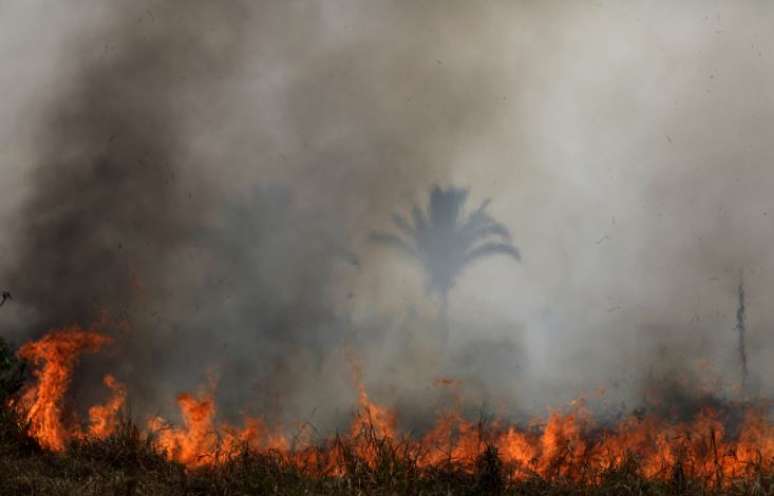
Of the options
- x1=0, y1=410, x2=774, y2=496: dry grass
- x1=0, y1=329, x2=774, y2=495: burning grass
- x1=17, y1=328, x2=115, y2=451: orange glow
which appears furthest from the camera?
x1=17, y1=328, x2=115, y2=451: orange glow

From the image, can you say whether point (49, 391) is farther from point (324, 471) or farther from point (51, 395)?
point (324, 471)

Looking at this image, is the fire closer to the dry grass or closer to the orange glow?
the orange glow

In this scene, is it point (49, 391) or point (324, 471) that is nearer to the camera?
point (324, 471)

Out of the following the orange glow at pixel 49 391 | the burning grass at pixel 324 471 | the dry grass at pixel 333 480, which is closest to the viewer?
the dry grass at pixel 333 480

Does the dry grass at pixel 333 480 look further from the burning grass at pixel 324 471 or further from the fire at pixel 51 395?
the fire at pixel 51 395

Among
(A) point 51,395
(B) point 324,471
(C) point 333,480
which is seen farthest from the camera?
(A) point 51,395

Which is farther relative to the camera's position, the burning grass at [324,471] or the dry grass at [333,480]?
the burning grass at [324,471]

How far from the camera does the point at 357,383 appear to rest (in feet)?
109

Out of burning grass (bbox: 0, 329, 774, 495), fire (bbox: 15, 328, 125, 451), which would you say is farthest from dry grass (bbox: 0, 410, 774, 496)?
fire (bbox: 15, 328, 125, 451)

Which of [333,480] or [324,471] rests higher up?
[324,471]

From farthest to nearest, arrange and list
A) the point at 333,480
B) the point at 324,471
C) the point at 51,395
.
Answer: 1. the point at 51,395
2. the point at 324,471
3. the point at 333,480

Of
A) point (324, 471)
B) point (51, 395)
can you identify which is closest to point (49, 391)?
point (51, 395)

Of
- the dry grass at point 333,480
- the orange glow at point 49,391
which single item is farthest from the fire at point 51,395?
the dry grass at point 333,480

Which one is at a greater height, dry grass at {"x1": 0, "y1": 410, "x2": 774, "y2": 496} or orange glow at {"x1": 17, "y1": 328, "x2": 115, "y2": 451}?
orange glow at {"x1": 17, "y1": 328, "x2": 115, "y2": 451}
